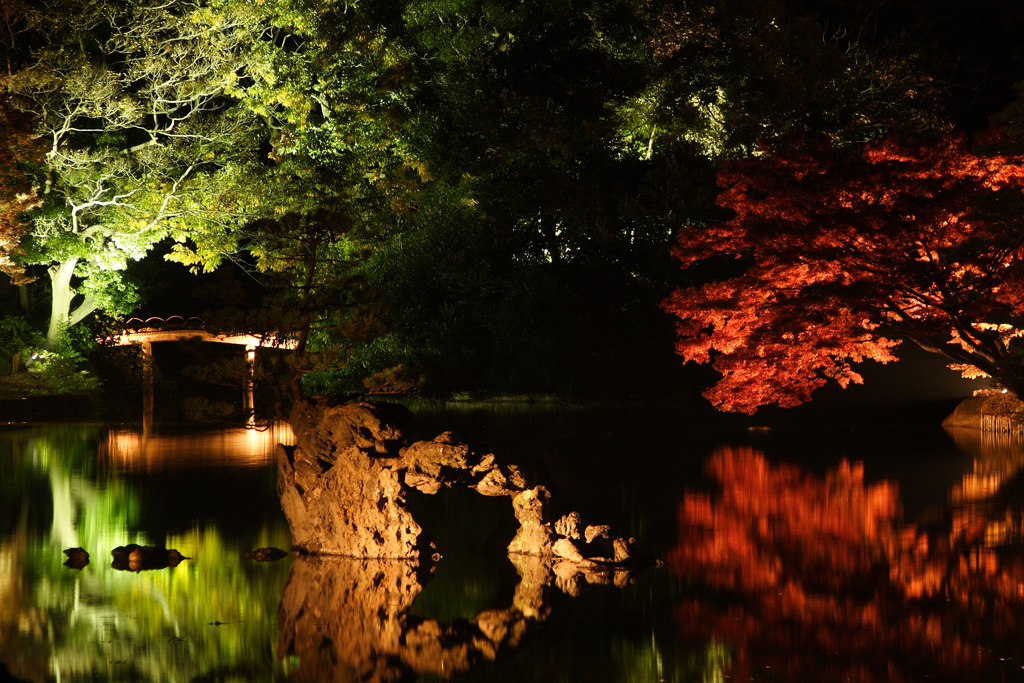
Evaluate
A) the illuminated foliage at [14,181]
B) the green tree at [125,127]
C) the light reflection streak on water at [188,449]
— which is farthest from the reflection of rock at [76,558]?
the illuminated foliage at [14,181]

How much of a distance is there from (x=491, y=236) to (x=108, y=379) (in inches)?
401

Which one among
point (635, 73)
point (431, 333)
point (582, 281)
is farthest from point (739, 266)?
point (431, 333)

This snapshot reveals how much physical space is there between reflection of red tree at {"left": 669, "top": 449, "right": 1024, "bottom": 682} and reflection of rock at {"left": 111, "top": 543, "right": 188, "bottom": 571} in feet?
11.8

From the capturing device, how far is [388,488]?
661 cm

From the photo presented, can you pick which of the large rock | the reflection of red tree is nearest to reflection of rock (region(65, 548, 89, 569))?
the large rock

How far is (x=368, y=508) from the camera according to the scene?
6742 millimetres

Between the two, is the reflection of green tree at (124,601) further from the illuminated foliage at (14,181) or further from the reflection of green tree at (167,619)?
the illuminated foliage at (14,181)

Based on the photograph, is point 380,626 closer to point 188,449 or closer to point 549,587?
point 549,587

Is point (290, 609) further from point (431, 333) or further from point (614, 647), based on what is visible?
point (431, 333)

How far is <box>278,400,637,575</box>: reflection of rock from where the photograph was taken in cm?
654

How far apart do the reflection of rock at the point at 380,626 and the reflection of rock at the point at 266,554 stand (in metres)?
0.30

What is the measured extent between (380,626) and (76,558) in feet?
8.68

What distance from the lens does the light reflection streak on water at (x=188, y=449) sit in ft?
37.4

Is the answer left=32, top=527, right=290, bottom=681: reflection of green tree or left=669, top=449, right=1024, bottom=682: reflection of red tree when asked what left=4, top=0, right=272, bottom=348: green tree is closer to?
left=32, top=527, right=290, bottom=681: reflection of green tree
